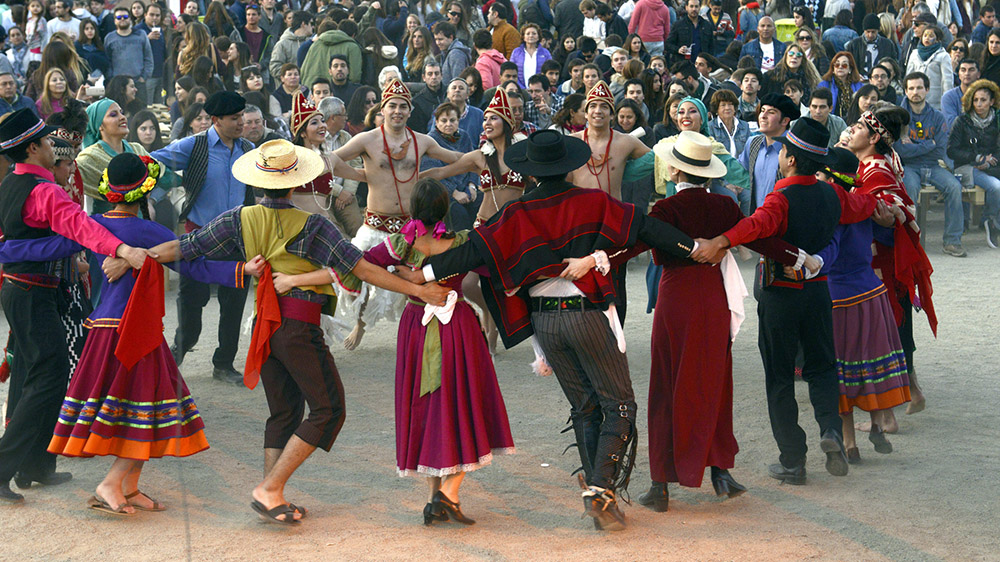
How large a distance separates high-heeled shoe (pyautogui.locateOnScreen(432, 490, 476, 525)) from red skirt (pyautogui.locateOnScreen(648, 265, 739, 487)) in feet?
2.94

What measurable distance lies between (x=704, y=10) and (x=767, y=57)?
59.9 inches

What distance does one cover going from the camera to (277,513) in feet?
15.8

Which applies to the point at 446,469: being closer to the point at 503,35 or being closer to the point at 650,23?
the point at 503,35

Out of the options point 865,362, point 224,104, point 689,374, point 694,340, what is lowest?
point 865,362

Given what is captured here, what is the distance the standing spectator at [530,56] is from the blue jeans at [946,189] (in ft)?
14.2

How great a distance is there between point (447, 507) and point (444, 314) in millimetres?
846

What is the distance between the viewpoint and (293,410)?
4.99m

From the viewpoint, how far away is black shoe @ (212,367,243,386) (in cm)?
737

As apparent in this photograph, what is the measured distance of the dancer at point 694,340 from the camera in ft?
16.3

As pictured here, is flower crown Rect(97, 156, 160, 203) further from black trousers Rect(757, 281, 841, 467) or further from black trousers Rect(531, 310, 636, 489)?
black trousers Rect(757, 281, 841, 467)

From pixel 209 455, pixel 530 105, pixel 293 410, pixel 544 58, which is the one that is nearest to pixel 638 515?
pixel 293 410

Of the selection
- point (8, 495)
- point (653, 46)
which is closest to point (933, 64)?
point (653, 46)

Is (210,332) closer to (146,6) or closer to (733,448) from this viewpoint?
(733,448)

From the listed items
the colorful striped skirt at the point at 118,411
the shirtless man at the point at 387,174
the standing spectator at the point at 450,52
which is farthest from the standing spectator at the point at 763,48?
the colorful striped skirt at the point at 118,411
